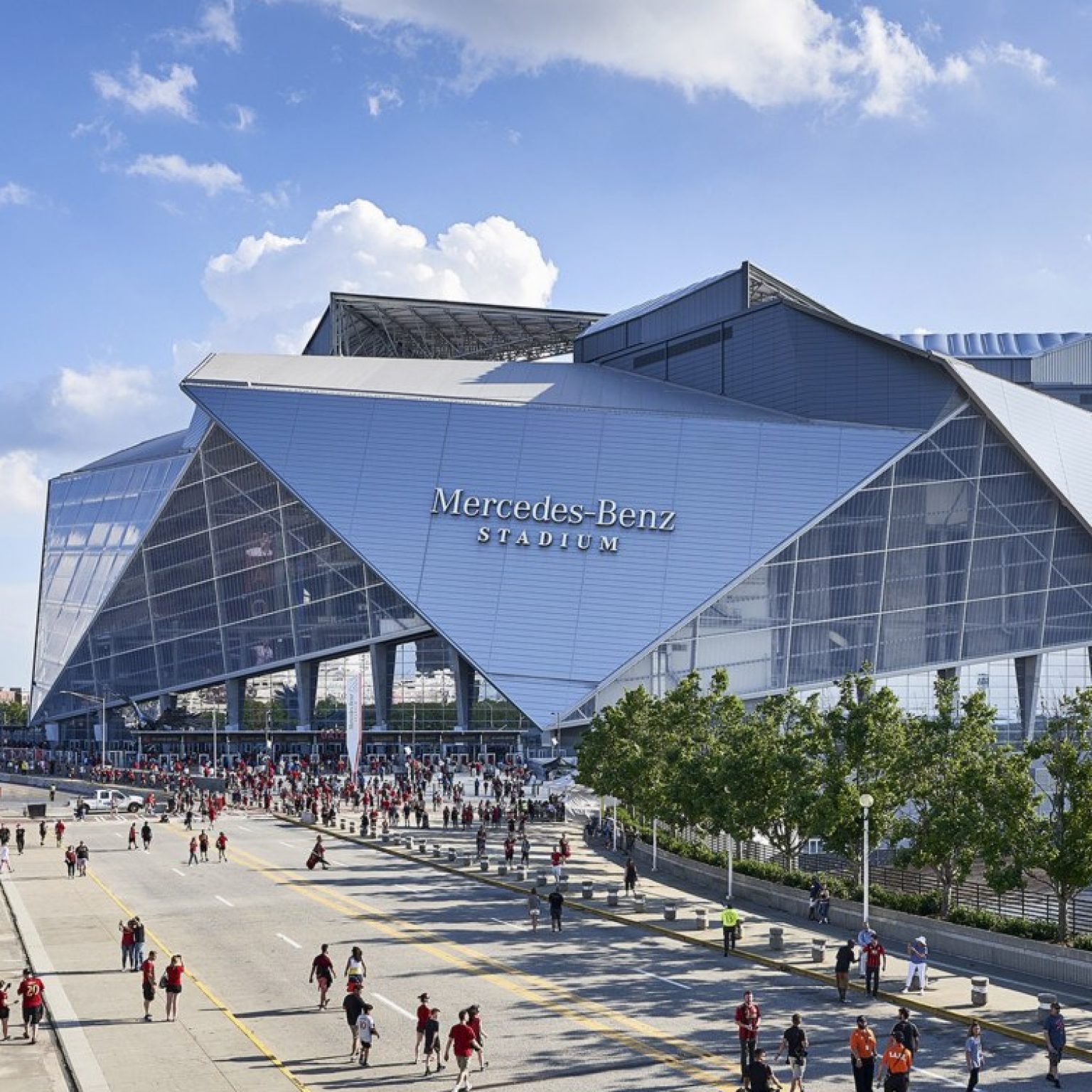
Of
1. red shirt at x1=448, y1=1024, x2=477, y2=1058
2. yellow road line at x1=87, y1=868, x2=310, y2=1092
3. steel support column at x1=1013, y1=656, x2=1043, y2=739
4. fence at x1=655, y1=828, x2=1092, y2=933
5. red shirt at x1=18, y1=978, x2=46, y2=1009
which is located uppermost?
steel support column at x1=1013, y1=656, x2=1043, y2=739

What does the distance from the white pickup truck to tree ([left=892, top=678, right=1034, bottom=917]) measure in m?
48.0

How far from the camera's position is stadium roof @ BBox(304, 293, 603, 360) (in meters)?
118

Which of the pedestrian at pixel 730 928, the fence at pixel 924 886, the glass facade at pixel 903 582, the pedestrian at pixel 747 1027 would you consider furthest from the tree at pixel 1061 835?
the glass facade at pixel 903 582

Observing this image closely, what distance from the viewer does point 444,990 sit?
109 feet

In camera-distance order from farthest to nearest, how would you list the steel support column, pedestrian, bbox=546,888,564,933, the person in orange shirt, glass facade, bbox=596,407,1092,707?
Result: 1. the steel support column
2. glass facade, bbox=596,407,1092,707
3. pedestrian, bbox=546,888,564,933
4. the person in orange shirt

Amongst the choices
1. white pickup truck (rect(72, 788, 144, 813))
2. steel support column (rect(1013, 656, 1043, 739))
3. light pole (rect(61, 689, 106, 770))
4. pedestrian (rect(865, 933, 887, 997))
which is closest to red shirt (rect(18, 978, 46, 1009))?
pedestrian (rect(865, 933, 887, 997))

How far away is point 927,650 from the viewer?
9662 cm

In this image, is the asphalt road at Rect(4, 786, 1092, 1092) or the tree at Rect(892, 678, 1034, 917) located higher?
the tree at Rect(892, 678, 1034, 917)

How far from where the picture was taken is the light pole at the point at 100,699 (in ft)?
359

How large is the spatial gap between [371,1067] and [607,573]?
67518 millimetres

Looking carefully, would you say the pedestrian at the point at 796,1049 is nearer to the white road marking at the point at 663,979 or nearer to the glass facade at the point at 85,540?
the white road marking at the point at 663,979

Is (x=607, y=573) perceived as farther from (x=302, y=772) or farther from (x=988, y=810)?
(x=988, y=810)

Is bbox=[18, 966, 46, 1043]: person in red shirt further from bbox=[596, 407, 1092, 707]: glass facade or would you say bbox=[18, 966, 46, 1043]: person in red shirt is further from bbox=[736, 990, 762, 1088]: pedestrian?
bbox=[596, 407, 1092, 707]: glass facade

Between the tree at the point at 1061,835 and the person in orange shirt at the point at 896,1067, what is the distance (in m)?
14.6
